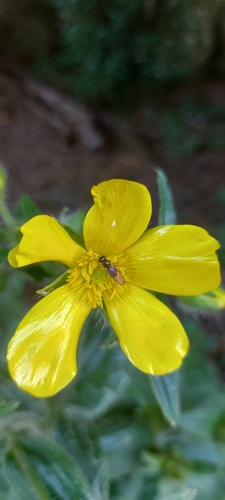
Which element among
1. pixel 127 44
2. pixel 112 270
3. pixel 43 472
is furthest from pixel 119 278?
pixel 127 44

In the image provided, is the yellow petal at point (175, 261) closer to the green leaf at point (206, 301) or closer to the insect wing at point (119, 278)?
the insect wing at point (119, 278)

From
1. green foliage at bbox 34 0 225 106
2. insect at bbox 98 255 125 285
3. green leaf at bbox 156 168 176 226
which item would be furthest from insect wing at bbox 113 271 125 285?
green foliage at bbox 34 0 225 106

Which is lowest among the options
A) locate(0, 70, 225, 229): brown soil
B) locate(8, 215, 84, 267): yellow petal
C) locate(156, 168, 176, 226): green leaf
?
locate(156, 168, 176, 226): green leaf

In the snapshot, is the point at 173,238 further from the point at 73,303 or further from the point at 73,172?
the point at 73,172

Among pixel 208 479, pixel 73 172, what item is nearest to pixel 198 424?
pixel 208 479

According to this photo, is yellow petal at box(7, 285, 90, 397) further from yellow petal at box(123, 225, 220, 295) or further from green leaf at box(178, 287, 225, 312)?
green leaf at box(178, 287, 225, 312)

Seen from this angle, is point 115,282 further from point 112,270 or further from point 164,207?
point 164,207

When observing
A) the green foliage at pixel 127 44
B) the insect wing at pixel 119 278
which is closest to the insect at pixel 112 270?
the insect wing at pixel 119 278
